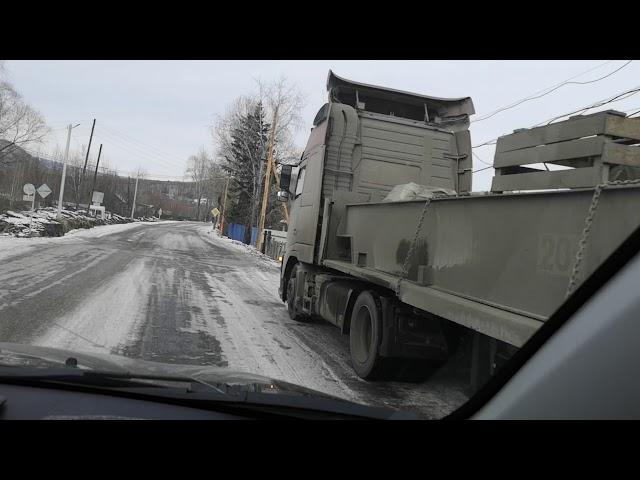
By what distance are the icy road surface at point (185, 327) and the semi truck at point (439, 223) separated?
429 mm

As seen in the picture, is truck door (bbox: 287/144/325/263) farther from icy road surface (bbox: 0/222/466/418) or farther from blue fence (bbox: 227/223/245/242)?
blue fence (bbox: 227/223/245/242)

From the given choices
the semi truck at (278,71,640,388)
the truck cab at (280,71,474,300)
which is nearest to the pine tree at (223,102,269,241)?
the truck cab at (280,71,474,300)

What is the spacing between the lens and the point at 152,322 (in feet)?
Result: 24.0

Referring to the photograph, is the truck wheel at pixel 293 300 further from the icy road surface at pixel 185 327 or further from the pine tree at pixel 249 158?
the pine tree at pixel 249 158

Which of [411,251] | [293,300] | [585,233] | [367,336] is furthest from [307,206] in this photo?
[585,233]

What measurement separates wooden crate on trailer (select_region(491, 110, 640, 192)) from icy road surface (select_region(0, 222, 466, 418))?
2.25m

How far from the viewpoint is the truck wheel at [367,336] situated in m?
5.39

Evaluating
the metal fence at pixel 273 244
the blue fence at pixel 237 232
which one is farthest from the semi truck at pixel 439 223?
the blue fence at pixel 237 232

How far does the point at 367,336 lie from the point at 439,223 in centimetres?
207

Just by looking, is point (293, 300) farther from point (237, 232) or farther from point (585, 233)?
point (237, 232)
